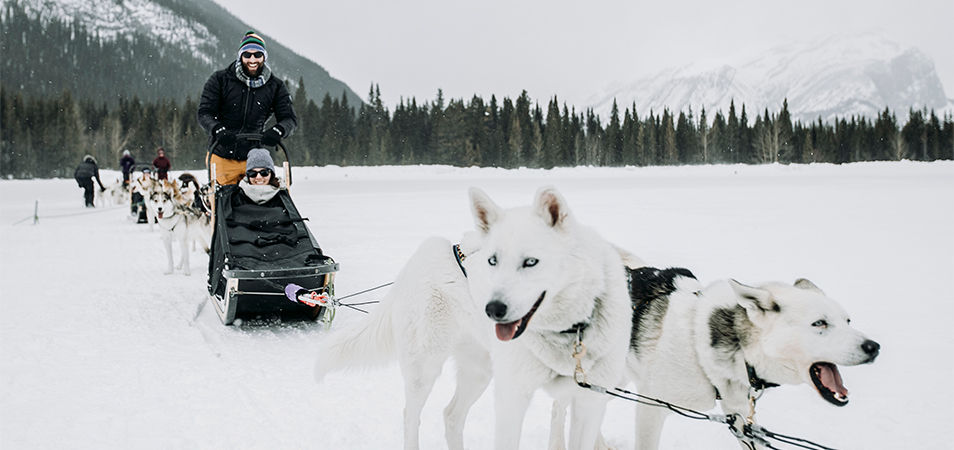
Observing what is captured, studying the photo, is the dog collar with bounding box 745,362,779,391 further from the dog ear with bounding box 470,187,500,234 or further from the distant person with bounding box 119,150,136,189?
the distant person with bounding box 119,150,136,189

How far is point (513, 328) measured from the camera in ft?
5.10

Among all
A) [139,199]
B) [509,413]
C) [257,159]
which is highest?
[257,159]

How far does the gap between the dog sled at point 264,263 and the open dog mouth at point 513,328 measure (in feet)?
7.88

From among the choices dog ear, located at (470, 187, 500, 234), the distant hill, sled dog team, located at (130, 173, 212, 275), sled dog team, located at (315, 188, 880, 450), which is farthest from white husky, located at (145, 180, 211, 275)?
the distant hill

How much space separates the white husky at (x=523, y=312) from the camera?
1610 mm

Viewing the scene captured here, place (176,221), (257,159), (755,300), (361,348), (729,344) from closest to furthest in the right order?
(755,300)
(729,344)
(361,348)
(257,159)
(176,221)

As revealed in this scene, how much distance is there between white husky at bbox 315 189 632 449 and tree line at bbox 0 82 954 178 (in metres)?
63.6

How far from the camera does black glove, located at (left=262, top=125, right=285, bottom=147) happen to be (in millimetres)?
4422

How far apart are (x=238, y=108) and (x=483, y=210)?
3.72 m

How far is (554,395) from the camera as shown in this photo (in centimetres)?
181

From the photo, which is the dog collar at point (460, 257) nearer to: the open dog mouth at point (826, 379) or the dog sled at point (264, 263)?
the open dog mouth at point (826, 379)

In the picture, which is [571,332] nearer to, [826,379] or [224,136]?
[826,379]

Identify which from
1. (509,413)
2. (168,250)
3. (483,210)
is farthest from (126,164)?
(509,413)

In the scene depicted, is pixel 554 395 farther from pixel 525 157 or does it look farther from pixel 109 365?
pixel 525 157
